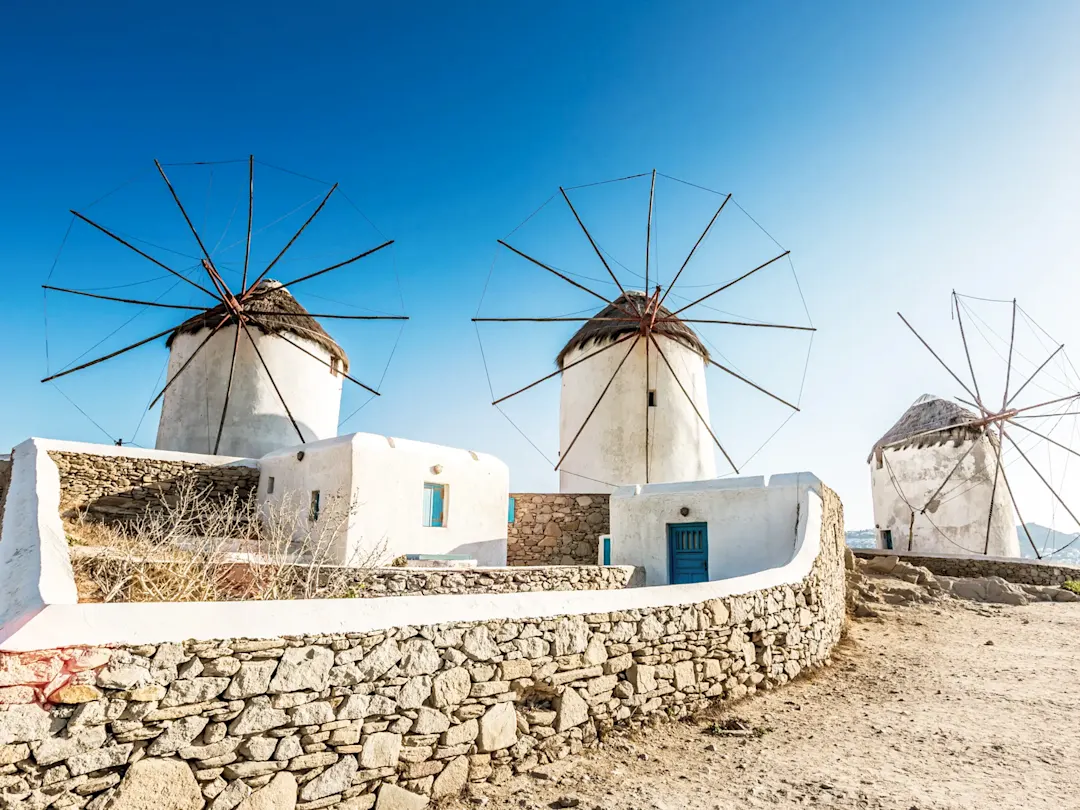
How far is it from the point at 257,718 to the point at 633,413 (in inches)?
536

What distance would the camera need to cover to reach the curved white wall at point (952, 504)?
18.2 meters

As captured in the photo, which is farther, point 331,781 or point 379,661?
point 379,661

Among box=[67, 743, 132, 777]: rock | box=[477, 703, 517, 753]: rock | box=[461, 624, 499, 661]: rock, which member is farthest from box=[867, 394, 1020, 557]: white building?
box=[67, 743, 132, 777]: rock

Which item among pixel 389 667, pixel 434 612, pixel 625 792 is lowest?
pixel 625 792

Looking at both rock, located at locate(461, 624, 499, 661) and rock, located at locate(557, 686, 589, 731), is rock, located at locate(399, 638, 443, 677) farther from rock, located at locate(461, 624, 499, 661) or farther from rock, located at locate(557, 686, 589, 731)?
rock, located at locate(557, 686, 589, 731)

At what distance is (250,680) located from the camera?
320 centimetres

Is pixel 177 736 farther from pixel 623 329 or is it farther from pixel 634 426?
pixel 623 329

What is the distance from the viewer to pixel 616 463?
52.6ft

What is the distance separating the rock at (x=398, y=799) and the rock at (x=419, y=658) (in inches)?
22.4

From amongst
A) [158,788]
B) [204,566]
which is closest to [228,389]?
[204,566]

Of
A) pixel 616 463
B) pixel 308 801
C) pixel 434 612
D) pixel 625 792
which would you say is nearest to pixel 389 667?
pixel 434 612

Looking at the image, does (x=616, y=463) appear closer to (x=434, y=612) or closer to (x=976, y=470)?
(x=976, y=470)

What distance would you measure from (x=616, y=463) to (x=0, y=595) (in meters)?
13.4

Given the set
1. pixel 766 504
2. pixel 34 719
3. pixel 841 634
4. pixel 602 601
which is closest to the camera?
pixel 34 719
